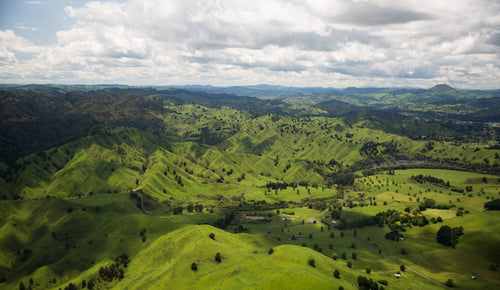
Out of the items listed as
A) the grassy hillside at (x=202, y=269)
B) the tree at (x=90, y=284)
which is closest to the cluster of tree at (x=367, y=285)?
the grassy hillside at (x=202, y=269)

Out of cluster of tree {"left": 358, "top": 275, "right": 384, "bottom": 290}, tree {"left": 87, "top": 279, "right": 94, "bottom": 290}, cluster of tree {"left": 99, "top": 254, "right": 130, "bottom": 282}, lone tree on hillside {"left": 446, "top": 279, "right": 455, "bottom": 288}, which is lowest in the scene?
tree {"left": 87, "top": 279, "right": 94, "bottom": 290}

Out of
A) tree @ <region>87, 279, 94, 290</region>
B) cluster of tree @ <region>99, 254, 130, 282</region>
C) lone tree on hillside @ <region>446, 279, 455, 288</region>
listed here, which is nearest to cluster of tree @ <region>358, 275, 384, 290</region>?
lone tree on hillside @ <region>446, 279, 455, 288</region>

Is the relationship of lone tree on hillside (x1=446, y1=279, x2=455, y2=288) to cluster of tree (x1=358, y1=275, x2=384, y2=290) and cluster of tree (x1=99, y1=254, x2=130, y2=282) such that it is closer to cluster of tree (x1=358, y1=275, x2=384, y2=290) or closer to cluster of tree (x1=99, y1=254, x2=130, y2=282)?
cluster of tree (x1=358, y1=275, x2=384, y2=290)

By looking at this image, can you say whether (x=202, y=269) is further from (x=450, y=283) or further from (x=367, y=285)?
(x=450, y=283)

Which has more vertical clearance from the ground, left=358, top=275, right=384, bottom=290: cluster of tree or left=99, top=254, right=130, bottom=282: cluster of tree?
left=358, top=275, right=384, bottom=290: cluster of tree

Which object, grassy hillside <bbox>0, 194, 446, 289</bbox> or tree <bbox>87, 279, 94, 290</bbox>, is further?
tree <bbox>87, 279, 94, 290</bbox>

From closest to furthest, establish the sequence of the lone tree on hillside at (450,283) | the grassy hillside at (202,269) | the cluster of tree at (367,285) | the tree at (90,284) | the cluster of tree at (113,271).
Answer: the grassy hillside at (202,269), the cluster of tree at (367,285), the lone tree on hillside at (450,283), the tree at (90,284), the cluster of tree at (113,271)

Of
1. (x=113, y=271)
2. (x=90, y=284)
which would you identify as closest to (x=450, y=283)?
(x=113, y=271)

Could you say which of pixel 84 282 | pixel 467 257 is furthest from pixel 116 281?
pixel 467 257

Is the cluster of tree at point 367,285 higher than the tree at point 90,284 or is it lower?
higher

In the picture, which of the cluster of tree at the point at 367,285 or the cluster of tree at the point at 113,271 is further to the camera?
the cluster of tree at the point at 113,271

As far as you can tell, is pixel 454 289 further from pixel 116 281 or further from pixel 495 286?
pixel 116 281

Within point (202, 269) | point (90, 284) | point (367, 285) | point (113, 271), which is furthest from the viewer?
point (113, 271)

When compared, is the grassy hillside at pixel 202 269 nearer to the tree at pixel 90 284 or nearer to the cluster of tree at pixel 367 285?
the tree at pixel 90 284
